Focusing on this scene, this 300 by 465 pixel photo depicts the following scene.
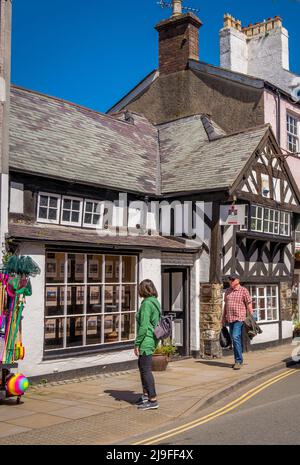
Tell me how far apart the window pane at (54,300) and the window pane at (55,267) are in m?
0.17

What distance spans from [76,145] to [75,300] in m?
4.95

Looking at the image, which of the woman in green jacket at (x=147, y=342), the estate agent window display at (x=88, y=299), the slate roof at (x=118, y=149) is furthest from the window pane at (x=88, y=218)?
the woman in green jacket at (x=147, y=342)

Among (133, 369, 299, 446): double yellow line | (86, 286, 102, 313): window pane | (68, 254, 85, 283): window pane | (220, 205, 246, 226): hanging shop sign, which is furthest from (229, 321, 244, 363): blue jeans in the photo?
(68, 254, 85, 283): window pane

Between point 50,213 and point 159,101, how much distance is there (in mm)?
9826

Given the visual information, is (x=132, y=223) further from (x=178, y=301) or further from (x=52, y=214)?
(x=52, y=214)

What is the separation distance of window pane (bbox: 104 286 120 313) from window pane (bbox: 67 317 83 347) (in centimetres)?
80

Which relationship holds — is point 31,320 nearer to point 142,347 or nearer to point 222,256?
point 142,347

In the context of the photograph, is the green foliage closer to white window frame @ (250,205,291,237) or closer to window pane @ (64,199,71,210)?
window pane @ (64,199,71,210)

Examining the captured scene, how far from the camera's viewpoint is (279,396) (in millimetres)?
8750

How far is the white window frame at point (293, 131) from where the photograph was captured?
19.4m

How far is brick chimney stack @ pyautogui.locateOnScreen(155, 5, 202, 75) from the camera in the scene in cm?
1998

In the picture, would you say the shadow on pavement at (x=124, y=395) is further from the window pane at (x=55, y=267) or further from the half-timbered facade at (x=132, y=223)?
the window pane at (x=55, y=267)
